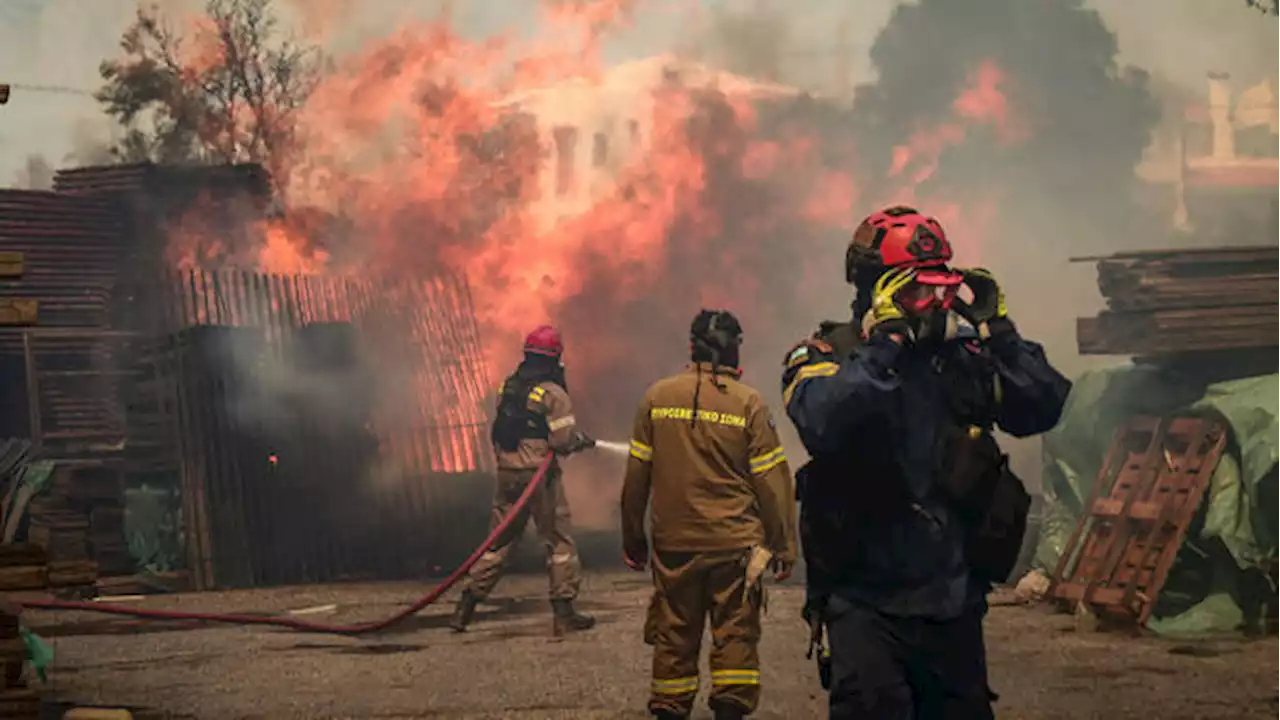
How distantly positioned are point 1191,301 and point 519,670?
18.3 ft

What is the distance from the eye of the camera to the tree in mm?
24844

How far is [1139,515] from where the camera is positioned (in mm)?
11719

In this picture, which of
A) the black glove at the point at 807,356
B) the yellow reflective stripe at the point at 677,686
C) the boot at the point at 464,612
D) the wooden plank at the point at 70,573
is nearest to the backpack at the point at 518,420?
the boot at the point at 464,612

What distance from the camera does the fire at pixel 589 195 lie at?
23.7 meters

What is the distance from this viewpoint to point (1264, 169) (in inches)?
1002

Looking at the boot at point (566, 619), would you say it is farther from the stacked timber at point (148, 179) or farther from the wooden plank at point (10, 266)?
the stacked timber at point (148, 179)

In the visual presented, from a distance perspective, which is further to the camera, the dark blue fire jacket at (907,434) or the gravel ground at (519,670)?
the gravel ground at (519,670)

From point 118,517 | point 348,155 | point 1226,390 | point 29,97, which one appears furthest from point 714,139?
point 1226,390

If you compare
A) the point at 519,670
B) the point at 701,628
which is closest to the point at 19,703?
the point at 701,628

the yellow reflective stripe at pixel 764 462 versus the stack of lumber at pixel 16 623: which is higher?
the yellow reflective stripe at pixel 764 462

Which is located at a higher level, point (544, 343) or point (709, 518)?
point (544, 343)

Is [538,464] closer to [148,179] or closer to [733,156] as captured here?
[148,179]

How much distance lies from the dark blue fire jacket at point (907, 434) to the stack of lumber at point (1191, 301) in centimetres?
777

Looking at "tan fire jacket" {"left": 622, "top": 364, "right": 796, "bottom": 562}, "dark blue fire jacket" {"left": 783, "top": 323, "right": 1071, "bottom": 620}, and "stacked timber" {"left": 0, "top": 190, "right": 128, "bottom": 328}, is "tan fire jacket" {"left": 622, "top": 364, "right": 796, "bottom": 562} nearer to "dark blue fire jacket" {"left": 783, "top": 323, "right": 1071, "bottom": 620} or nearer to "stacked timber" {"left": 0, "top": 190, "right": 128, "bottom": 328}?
"dark blue fire jacket" {"left": 783, "top": 323, "right": 1071, "bottom": 620}
